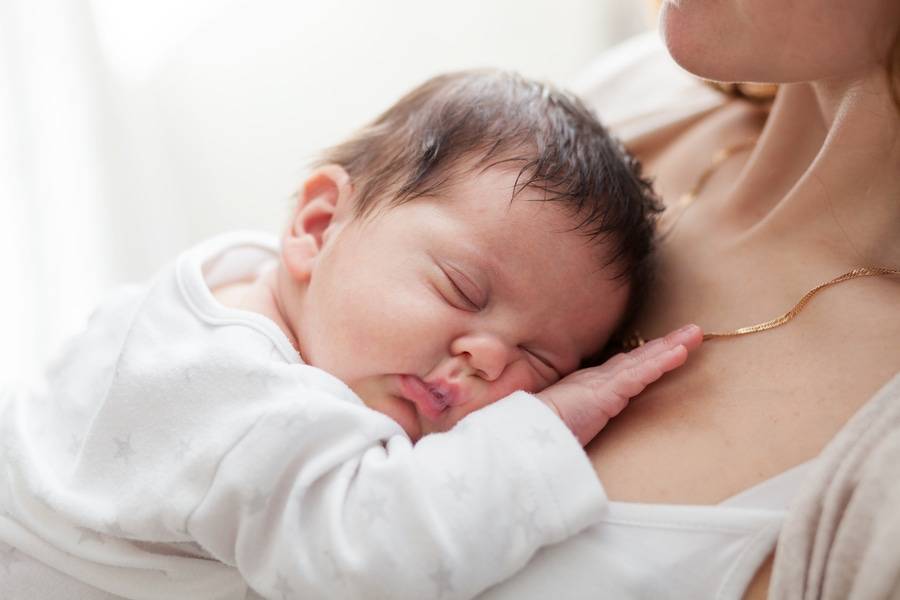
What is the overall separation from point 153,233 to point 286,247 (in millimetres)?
996

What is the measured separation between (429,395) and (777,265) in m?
0.45

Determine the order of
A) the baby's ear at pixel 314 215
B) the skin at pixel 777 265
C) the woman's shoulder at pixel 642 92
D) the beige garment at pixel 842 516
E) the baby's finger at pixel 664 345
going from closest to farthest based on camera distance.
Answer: the beige garment at pixel 842 516
the skin at pixel 777 265
the baby's finger at pixel 664 345
the baby's ear at pixel 314 215
the woman's shoulder at pixel 642 92

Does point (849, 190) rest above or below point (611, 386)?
above

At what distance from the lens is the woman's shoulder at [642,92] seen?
1.58 m

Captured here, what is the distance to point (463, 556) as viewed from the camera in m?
0.88

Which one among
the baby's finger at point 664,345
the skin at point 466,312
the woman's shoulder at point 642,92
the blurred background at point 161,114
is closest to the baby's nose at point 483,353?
the skin at point 466,312

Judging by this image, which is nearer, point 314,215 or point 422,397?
point 422,397

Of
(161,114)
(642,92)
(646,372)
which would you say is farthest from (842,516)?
(161,114)

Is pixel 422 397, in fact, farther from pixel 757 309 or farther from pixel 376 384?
pixel 757 309

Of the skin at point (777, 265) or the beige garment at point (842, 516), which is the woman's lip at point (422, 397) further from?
the beige garment at point (842, 516)

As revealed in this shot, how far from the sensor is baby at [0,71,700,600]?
92cm

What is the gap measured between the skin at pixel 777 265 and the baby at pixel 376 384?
0.19 feet

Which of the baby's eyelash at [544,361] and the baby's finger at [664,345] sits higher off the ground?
the baby's finger at [664,345]

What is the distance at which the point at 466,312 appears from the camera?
3.65ft
